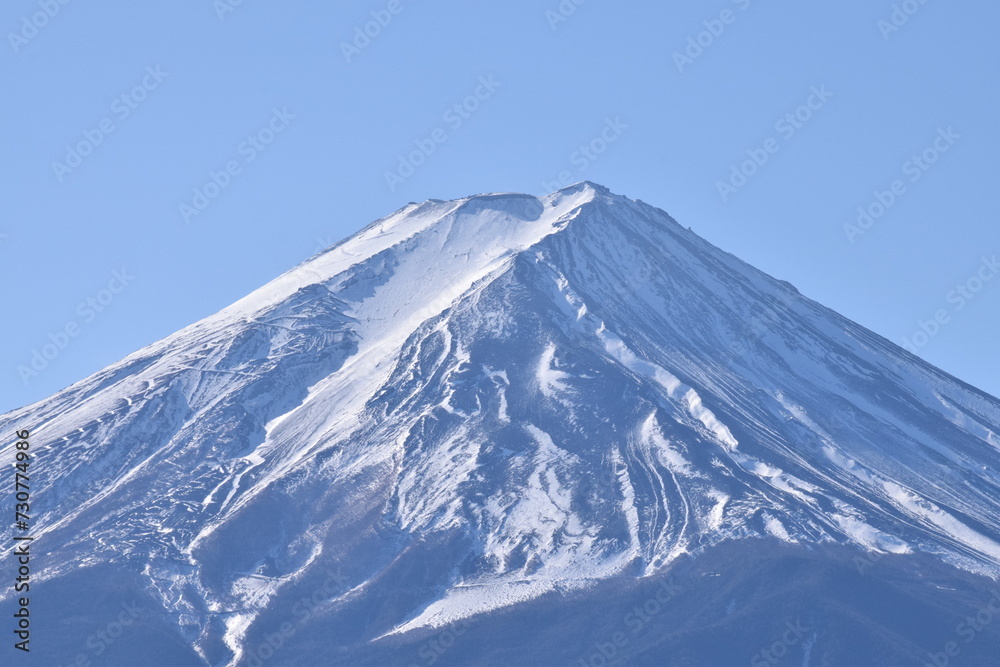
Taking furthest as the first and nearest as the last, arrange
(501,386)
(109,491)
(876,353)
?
(876,353) < (501,386) < (109,491)

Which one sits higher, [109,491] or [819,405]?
[109,491]

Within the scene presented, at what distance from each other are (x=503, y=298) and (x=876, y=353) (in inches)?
1511

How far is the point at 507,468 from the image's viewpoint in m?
123

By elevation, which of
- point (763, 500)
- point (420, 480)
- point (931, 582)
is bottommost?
point (931, 582)

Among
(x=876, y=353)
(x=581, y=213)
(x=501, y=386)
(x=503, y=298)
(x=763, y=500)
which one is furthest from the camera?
(x=581, y=213)

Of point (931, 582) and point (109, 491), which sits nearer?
point (931, 582)

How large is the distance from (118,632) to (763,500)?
1768 inches

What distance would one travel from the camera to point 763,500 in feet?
381

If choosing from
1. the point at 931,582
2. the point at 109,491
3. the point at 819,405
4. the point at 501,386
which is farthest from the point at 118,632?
the point at 819,405

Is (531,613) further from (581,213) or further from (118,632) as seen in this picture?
(581,213)

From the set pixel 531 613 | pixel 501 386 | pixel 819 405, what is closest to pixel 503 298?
pixel 501 386

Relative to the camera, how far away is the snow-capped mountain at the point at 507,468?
10444 centimetres

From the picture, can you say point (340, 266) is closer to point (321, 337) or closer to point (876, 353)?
point (321, 337)

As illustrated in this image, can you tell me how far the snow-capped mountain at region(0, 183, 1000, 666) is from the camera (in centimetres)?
10444
